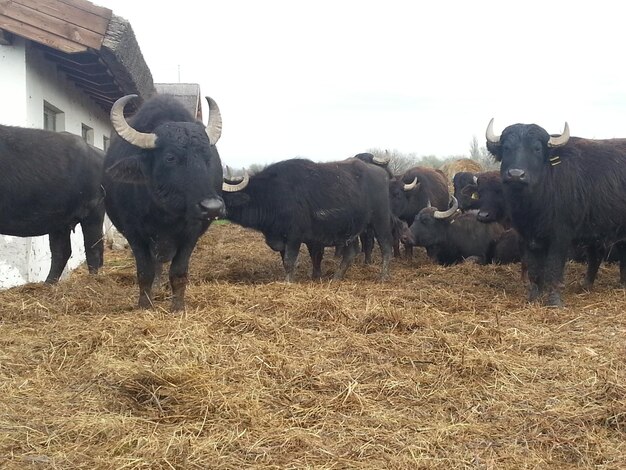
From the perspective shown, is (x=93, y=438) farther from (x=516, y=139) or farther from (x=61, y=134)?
(x=516, y=139)

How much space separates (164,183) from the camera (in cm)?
570

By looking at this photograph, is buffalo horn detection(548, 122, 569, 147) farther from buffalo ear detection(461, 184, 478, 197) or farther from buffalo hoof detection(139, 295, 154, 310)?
buffalo hoof detection(139, 295, 154, 310)

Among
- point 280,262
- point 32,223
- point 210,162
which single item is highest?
point 210,162

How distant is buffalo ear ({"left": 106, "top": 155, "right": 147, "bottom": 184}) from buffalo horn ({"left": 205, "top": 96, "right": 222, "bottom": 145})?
32.5 inches

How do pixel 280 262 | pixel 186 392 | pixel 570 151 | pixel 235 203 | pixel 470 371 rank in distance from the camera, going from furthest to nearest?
pixel 280 262 < pixel 235 203 < pixel 570 151 < pixel 470 371 < pixel 186 392

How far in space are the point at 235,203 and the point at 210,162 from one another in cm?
393

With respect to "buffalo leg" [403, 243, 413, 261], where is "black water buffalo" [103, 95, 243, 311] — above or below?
above

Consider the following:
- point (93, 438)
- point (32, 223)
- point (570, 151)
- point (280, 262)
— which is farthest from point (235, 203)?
point (93, 438)

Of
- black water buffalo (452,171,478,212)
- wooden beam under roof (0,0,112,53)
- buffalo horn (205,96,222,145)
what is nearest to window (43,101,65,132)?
wooden beam under roof (0,0,112,53)

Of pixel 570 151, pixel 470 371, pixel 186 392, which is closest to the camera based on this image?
pixel 186 392

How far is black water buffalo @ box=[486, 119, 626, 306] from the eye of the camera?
7.30 m

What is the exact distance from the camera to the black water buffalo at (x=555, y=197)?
24.0 feet

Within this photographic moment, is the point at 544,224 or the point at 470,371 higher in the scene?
the point at 544,224

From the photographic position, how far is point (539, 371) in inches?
171
